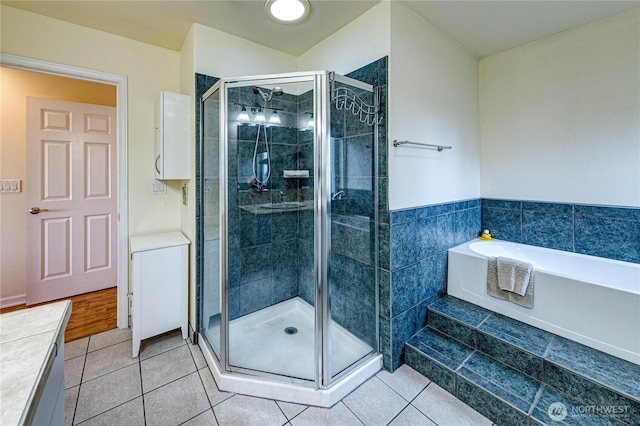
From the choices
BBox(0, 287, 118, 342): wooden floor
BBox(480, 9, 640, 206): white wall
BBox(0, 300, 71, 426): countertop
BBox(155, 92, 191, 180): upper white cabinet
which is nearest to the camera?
BBox(0, 300, 71, 426): countertop

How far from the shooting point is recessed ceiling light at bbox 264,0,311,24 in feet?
5.91

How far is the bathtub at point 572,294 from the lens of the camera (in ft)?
5.16

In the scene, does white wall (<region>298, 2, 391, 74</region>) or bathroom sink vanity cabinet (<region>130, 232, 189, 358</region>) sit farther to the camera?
bathroom sink vanity cabinet (<region>130, 232, 189, 358</region>)

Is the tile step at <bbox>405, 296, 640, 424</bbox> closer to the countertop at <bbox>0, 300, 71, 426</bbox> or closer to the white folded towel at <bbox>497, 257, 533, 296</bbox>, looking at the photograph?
the white folded towel at <bbox>497, 257, 533, 296</bbox>

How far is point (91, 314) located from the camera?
2625 millimetres

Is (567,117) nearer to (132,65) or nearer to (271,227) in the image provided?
(271,227)

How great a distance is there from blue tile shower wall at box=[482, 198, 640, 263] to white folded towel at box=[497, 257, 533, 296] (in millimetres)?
730

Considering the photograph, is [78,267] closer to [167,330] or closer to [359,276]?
[167,330]

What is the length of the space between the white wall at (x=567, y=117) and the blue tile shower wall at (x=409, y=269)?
0.86 metres

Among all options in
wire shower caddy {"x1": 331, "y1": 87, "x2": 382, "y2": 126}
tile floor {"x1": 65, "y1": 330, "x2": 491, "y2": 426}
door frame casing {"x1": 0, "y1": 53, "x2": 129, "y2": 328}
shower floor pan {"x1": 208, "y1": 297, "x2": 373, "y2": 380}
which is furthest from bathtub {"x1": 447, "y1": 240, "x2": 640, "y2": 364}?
door frame casing {"x1": 0, "y1": 53, "x2": 129, "y2": 328}

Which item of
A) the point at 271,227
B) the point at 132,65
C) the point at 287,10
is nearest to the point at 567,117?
the point at 287,10

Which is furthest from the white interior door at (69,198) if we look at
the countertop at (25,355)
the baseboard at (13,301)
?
the countertop at (25,355)

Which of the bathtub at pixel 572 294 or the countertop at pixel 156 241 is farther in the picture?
the countertop at pixel 156 241

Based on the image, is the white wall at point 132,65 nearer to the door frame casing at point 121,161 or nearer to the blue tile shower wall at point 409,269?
the door frame casing at point 121,161
